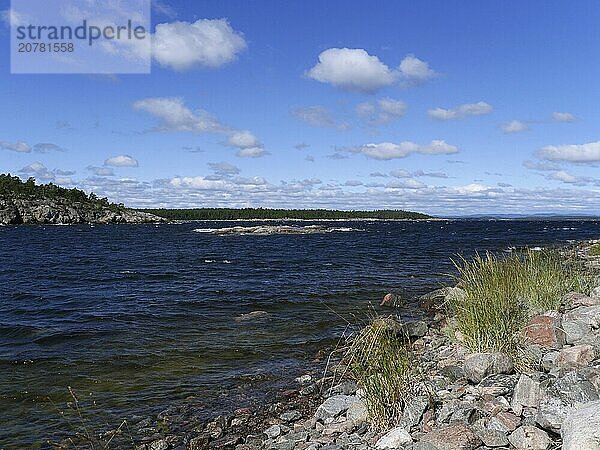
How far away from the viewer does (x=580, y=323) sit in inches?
413

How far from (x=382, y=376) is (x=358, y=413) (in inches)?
33.9

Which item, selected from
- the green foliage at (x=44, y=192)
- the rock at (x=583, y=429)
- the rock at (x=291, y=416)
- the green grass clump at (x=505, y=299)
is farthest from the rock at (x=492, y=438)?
A: the green foliage at (x=44, y=192)

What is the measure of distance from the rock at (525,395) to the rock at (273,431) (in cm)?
402

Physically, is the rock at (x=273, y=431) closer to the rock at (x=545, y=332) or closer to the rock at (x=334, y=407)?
the rock at (x=334, y=407)

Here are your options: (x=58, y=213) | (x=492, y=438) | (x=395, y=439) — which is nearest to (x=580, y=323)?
(x=492, y=438)

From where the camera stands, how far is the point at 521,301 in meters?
13.3

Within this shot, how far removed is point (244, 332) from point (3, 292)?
659 inches

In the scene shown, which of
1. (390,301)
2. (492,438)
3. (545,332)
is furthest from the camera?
(390,301)

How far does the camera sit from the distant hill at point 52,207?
14550 cm

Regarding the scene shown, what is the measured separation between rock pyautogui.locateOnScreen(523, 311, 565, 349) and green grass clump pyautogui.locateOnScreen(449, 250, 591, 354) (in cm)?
20

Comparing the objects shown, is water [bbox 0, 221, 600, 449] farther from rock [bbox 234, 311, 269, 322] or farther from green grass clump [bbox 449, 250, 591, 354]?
green grass clump [bbox 449, 250, 591, 354]

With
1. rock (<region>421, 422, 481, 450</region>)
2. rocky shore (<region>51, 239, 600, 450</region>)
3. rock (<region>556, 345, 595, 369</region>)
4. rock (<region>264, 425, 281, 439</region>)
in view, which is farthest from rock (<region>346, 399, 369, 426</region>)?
rock (<region>556, 345, 595, 369</region>)

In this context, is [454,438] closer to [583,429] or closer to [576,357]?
[583,429]

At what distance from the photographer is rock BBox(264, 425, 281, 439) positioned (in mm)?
8844
